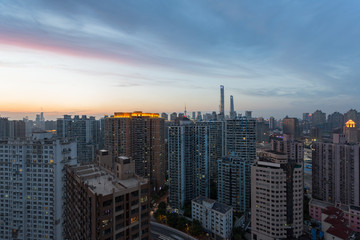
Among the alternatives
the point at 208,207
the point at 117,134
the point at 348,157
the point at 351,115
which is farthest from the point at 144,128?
the point at 351,115

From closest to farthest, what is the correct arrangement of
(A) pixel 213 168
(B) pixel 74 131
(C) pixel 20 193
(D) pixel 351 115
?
(C) pixel 20 193, (A) pixel 213 168, (B) pixel 74 131, (D) pixel 351 115

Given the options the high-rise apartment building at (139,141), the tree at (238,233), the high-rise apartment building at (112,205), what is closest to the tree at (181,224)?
the tree at (238,233)

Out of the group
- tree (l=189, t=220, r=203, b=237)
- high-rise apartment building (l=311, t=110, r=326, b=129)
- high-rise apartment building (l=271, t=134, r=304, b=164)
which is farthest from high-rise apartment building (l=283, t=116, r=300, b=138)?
tree (l=189, t=220, r=203, b=237)

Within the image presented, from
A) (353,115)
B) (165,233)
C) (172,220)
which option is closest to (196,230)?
(172,220)

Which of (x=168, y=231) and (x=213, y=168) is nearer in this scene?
(x=168, y=231)

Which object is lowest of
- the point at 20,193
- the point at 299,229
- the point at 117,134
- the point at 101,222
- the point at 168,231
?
the point at 168,231

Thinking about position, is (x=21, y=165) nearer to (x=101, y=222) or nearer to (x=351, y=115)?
(x=101, y=222)

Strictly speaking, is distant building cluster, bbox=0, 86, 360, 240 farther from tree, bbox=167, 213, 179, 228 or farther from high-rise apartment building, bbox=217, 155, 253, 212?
tree, bbox=167, 213, 179, 228
